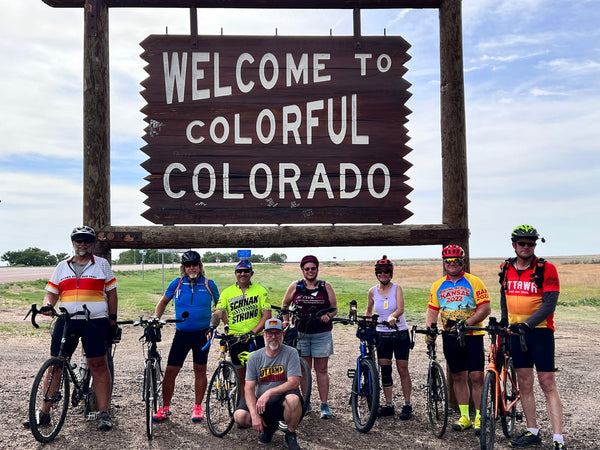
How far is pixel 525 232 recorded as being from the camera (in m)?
5.60

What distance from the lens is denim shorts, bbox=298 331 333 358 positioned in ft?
22.5

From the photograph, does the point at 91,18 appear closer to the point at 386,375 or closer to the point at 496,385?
the point at 386,375

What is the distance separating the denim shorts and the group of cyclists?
0.04ft

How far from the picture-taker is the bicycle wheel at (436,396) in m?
6.21

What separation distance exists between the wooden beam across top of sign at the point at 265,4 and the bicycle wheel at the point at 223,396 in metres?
5.07

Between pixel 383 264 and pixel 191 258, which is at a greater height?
pixel 191 258

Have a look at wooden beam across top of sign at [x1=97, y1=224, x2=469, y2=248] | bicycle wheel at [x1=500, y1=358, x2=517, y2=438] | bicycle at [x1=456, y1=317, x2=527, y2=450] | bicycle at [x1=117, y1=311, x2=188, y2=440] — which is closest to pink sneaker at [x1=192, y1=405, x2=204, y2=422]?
bicycle at [x1=117, y1=311, x2=188, y2=440]

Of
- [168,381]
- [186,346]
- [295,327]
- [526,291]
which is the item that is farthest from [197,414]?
[526,291]

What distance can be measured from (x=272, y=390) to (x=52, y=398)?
104 inches

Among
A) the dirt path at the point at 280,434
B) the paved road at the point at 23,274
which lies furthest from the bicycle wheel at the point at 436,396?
the paved road at the point at 23,274

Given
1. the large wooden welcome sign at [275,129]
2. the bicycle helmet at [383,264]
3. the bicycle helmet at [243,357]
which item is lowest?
the bicycle helmet at [243,357]

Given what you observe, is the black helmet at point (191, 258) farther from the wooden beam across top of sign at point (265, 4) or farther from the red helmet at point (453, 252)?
the wooden beam across top of sign at point (265, 4)

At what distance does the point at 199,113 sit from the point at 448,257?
3984 millimetres

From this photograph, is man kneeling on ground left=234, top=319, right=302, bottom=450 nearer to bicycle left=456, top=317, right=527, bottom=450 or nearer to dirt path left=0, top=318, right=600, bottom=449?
dirt path left=0, top=318, right=600, bottom=449
